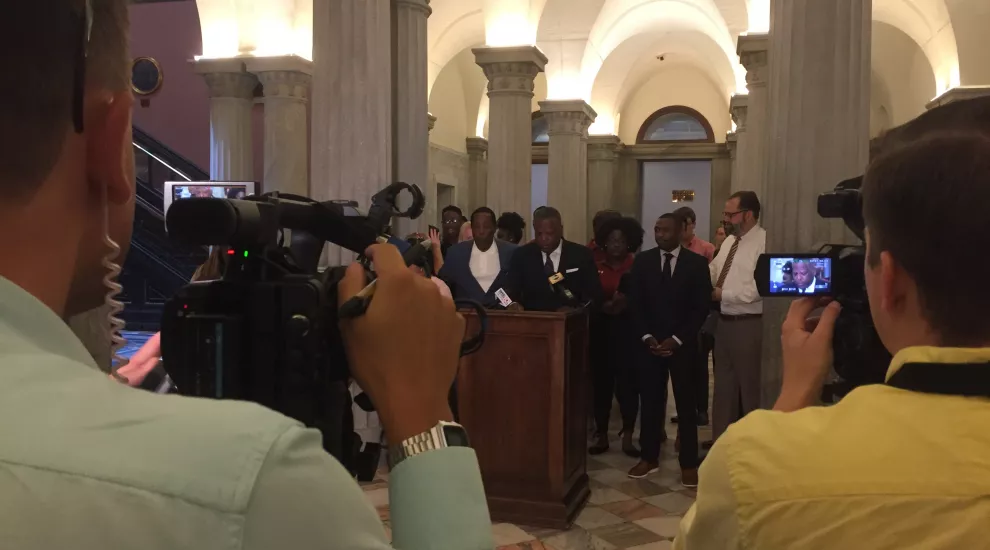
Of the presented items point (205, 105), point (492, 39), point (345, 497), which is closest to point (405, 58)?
point (492, 39)

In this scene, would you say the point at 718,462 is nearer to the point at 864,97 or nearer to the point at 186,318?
the point at 186,318

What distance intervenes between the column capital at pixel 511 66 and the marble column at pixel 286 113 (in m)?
2.34

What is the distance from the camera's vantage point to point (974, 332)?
1.00 metres

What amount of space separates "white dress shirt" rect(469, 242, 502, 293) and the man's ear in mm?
4986

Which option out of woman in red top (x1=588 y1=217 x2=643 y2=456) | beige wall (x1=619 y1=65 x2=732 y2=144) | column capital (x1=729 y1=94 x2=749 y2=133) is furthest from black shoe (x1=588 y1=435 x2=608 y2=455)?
beige wall (x1=619 y1=65 x2=732 y2=144)

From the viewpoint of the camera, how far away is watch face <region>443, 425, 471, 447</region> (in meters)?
0.83

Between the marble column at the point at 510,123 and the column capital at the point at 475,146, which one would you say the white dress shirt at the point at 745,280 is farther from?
the column capital at the point at 475,146

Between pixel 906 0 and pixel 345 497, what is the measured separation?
14.4 meters

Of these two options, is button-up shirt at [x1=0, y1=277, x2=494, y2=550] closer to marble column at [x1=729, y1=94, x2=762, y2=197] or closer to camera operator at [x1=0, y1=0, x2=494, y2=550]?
camera operator at [x1=0, y1=0, x2=494, y2=550]

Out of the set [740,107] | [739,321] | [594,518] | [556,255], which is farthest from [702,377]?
[740,107]

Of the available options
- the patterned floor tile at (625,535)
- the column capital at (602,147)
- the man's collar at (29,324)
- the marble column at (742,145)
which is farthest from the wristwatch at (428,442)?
the column capital at (602,147)

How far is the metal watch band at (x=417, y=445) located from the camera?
0.81m

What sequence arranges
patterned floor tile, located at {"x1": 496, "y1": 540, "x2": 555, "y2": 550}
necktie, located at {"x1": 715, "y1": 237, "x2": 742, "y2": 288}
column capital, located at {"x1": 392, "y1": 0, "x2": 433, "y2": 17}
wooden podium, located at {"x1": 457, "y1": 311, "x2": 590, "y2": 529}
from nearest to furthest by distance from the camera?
patterned floor tile, located at {"x1": 496, "y1": 540, "x2": 555, "y2": 550} < wooden podium, located at {"x1": 457, "y1": 311, "x2": 590, "y2": 529} < necktie, located at {"x1": 715, "y1": 237, "x2": 742, "y2": 288} < column capital, located at {"x1": 392, "y1": 0, "x2": 433, "y2": 17}

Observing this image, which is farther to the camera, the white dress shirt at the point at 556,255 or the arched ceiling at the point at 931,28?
the arched ceiling at the point at 931,28
